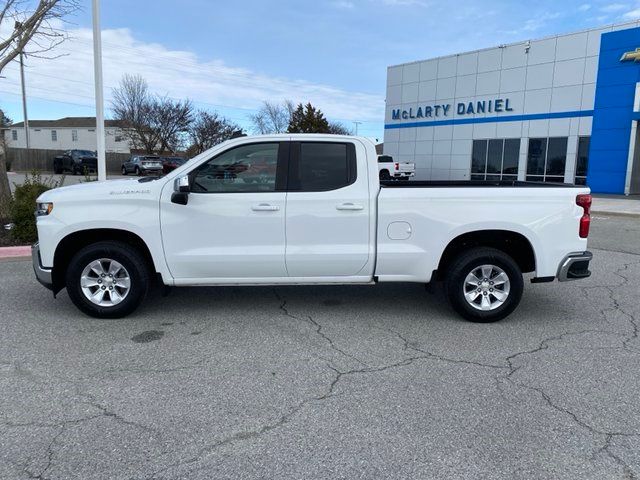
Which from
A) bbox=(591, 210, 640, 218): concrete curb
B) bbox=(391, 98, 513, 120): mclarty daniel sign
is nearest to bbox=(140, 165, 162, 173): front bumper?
bbox=(391, 98, 513, 120): mclarty daniel sign

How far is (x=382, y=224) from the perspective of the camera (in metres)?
5.18

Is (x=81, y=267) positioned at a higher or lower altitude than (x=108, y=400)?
higher

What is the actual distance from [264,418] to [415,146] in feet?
103

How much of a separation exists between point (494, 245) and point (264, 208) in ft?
8.52

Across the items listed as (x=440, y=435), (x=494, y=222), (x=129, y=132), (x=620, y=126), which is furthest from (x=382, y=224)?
(x=129, y=132)

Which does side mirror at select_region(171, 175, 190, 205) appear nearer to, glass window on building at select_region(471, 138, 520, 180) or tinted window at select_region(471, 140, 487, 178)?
glass window on building at select_region(471, 138, 520, 180)

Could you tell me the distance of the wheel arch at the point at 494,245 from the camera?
17.5ft

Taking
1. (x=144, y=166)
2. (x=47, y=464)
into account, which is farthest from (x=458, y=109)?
(x=47, y=464)

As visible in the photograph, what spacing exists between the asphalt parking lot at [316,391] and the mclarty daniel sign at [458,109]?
2454 cm

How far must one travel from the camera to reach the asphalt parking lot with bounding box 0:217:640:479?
288 centimetres

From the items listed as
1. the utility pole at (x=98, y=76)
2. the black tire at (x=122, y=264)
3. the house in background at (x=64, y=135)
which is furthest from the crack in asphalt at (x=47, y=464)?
the house in background at (x=64, y=135)

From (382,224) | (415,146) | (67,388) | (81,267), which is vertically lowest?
(67,388)

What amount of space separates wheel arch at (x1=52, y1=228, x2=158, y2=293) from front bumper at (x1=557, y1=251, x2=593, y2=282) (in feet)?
13.9

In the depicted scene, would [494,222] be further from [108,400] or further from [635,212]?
[635,212]
